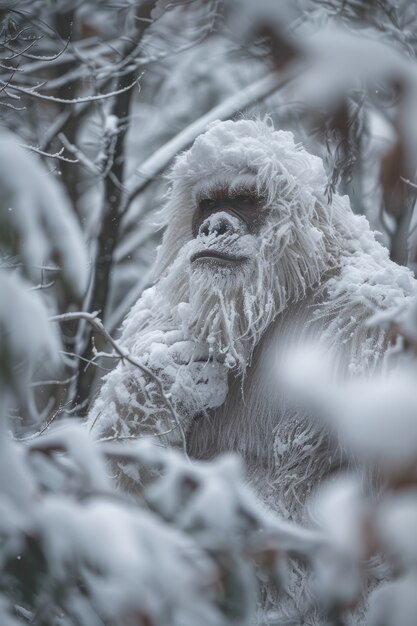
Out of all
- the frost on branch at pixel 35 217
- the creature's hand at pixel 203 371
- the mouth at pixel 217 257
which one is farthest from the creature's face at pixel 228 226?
the frost on branch at pixel 35 217

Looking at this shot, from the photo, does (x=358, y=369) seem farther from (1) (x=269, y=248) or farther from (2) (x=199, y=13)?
(2) (x=199, y=13)

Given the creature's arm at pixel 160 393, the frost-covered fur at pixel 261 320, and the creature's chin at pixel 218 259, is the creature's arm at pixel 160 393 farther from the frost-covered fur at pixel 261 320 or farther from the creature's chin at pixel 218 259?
the creature's chin at pixel 218 259

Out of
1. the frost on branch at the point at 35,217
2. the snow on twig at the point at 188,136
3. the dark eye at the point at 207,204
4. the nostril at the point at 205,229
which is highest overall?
the frost on branch at the point at 35,217

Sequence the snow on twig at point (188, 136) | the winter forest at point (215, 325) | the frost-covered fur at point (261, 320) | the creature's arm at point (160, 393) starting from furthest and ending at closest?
1. the snow on twig at point (188, 136)
2. the creature's arm at point (160, 393)
3. the frost-covered fur at point (261, 320)
4. the winter forest at point (215, 325)

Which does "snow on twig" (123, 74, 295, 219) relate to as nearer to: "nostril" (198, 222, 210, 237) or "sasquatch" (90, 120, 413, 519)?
"sasquatch" (90, 120, 413, 519)

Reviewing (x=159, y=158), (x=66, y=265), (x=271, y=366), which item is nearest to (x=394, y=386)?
(x=66, y=265)

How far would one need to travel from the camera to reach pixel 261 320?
2.71m

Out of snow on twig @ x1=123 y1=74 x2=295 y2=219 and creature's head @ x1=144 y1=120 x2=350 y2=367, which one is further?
snow on twig @ x1=123 y1=74 x2=295 y2=219

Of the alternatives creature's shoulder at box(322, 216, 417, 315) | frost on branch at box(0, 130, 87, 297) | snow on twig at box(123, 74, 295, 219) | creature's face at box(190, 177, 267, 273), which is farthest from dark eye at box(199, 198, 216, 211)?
frost on branch at box(0, 130, 87, 297)

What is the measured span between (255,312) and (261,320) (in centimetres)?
4

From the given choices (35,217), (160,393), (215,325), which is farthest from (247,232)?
(35,217)

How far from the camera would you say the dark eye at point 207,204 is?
293 cm

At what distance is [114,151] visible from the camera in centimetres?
430

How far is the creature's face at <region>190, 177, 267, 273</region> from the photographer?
2691mm
